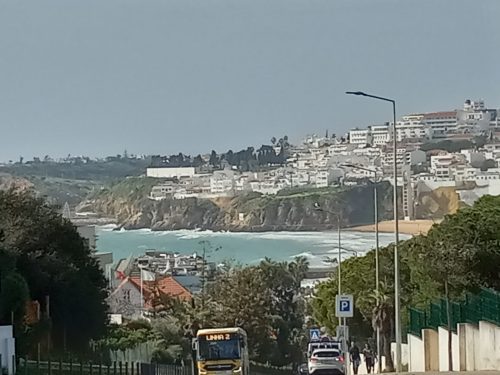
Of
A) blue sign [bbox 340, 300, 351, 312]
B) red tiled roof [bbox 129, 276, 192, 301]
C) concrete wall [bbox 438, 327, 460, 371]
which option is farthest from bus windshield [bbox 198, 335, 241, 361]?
red tiled roof [bbox 129, 276, 192, 301]

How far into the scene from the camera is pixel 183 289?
5103 inches

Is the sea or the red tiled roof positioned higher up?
the sea

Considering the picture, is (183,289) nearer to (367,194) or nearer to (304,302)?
(304,302)

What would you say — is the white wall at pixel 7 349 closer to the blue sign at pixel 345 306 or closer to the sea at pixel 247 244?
the blue sign at pixel 345 306

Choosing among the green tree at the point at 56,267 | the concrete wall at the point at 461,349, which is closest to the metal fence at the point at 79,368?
the green tree at the point at 56,267

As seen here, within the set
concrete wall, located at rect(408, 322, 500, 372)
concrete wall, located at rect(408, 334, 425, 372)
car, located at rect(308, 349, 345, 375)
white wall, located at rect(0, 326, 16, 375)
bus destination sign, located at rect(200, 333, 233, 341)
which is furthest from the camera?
car, located at rect(308, 349, 345, 375)

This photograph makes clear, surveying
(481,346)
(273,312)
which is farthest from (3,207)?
(273,312)

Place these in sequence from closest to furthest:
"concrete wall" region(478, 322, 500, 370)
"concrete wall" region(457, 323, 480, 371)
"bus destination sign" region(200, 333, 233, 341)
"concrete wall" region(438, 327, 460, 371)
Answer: "concrete wall" region(478, 322, 500, 370) < "concrete wall" region(457, 323, 480, 371) < "concrete wall" region(438, 327, 460, 371) < "bus destination sign" region(200, 333, 233, 341)

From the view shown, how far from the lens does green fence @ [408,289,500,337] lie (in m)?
35.9

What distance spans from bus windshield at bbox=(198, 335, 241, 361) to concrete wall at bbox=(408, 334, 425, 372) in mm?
7380

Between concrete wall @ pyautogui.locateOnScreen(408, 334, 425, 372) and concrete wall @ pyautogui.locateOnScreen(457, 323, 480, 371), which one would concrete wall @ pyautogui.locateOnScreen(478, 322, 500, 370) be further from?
concrete wall @ pyautogui.locateOnScreen(408, 334, 425, 372)

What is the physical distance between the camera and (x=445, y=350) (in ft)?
144

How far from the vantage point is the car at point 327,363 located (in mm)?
55250

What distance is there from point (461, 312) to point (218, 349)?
48.5ft
